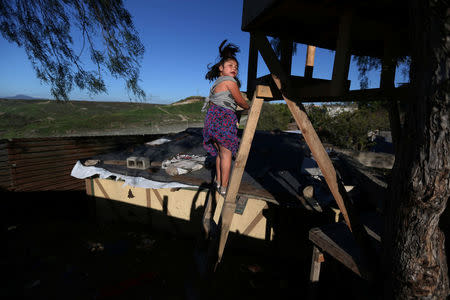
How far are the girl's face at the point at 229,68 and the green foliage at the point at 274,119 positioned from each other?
18.6 meters

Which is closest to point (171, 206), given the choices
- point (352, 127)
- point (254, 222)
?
point (254, 222)

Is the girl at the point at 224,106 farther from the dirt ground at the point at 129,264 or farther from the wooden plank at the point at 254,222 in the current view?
the wooden plank at the point at 254,222

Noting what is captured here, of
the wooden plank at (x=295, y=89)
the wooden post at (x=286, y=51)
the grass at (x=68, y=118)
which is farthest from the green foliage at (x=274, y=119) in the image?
the wooden plank at (x=295, y=89)

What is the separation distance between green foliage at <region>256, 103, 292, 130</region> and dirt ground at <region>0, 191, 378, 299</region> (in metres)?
17.4

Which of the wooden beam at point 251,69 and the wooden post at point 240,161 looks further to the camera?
the wooden beam at point 251,69

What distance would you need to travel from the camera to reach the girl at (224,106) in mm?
2678

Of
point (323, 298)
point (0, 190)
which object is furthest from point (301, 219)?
point (0, 190)

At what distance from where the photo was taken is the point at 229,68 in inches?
106

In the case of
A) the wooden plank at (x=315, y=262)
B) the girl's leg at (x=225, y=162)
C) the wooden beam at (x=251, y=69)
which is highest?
the wooden beam at (x=251, y=69)

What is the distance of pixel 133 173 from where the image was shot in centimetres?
467

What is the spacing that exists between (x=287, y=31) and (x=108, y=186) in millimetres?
5791

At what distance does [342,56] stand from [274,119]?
821 inches

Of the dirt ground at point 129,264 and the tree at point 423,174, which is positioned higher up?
the tree at point 423,174

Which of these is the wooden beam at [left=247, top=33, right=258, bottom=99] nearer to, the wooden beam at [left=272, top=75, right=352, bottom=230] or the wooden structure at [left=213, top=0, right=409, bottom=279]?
the wooden structure at [left=213, top=0, right=409, bottom=279]
